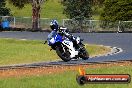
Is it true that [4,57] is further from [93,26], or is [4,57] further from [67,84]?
[93,26]

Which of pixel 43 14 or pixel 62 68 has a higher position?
pixel 62 68

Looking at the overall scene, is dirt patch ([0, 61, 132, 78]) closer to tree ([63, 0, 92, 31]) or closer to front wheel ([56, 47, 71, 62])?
front wheel ([56, 47, 71, 62])

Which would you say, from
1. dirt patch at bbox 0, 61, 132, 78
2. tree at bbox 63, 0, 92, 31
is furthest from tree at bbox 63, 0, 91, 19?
dirt patch at bbox 0, 61, 132, 78

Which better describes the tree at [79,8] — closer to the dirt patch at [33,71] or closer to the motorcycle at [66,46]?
the dirt patch at [33,71]

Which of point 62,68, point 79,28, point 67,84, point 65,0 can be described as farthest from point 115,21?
point 67,84

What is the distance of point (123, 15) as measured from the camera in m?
51.1

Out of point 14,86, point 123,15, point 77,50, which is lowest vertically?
point 123,15

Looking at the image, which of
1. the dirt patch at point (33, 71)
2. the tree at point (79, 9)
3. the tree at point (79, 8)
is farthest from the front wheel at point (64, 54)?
the tree at point (79, 8)

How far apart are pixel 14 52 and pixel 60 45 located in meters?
15.0

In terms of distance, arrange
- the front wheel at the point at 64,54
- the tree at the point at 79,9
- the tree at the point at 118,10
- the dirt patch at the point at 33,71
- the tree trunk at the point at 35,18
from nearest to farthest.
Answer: the front wheel at the point at 64,54 → the dirt patch at the point at 33,71 → the tree at the point at 118,10 → the tree trunk at the point at 35,18 → the tree at the point at 79,9

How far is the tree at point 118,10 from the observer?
50.2m

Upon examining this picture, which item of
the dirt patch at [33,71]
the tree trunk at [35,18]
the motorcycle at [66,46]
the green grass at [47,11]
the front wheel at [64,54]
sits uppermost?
the motorcycle at [66,46]

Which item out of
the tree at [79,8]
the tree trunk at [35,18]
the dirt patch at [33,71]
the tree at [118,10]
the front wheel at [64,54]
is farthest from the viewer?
the tree at [79,8]

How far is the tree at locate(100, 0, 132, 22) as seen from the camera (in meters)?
50.2
